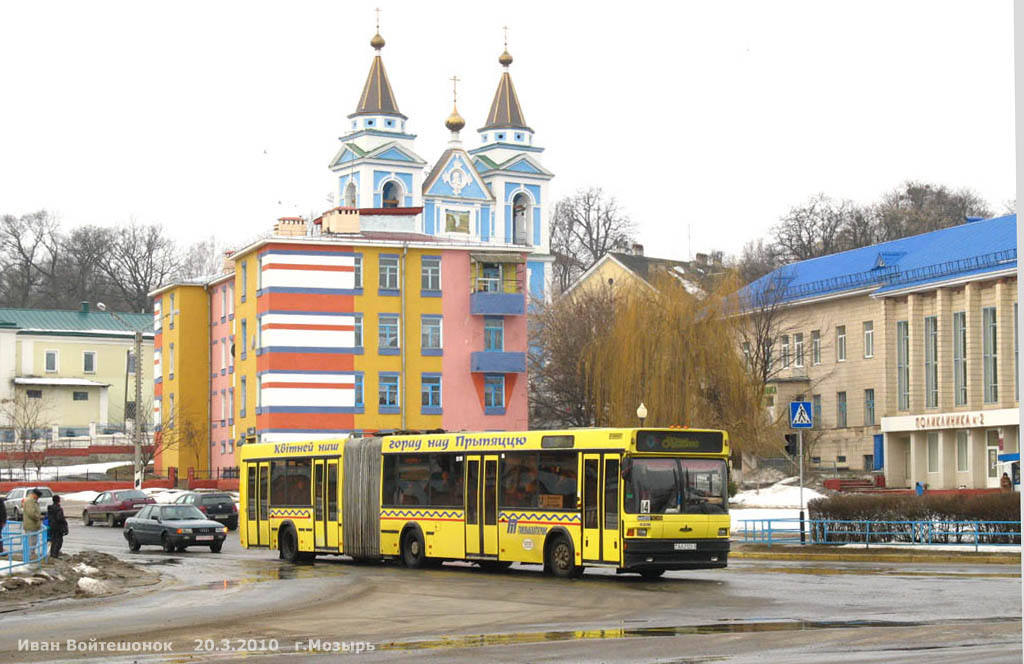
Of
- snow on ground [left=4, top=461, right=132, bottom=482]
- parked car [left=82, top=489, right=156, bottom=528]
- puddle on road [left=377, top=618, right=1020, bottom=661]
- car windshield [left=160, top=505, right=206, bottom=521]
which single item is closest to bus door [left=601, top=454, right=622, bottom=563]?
puddle on road [left=377, top=618, right=1020, bottom=661]

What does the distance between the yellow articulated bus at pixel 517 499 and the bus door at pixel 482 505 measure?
3 cm

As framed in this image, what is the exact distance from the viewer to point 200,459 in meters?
86.5

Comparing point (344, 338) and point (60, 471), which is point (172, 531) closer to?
point (344, 338)

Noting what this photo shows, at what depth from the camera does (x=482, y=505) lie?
29.7m

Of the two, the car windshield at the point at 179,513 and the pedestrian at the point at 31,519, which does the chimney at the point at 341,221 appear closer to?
the car windshield at the point at 179,513

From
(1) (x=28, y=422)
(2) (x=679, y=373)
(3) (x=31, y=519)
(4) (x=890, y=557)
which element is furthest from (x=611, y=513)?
(1) (x=28, y=422)

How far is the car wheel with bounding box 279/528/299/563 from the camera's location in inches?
1378

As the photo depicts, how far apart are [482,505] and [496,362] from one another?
1885 inches

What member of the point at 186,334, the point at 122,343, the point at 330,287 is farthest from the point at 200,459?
the point at 122,343

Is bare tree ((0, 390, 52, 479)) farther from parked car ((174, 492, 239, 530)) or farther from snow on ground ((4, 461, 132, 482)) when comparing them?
parked car ((174, 492, 239, 530))

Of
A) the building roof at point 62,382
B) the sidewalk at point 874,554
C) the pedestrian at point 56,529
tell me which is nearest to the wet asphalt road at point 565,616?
the sidewalk at point 874,554

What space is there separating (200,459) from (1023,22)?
82.7 m

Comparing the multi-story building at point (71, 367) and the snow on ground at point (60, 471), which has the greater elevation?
the multi-story building at point (71, 367)

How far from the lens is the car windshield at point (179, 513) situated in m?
41.0
